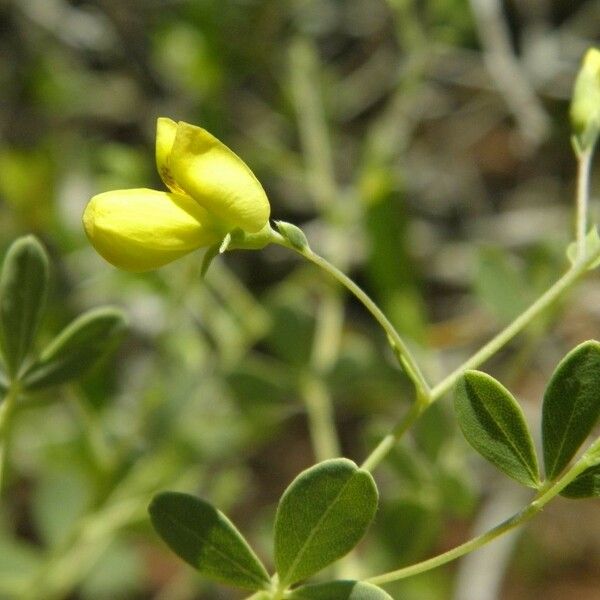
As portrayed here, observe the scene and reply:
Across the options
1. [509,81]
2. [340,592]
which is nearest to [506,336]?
[340,592]

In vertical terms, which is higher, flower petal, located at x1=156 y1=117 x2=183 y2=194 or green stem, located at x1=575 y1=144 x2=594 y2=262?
flower petal, located at x1=156 y1=117 x2=183 y2=194

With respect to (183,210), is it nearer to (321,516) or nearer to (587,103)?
(321,516)

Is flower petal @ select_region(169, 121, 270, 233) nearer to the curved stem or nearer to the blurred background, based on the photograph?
the curved stem

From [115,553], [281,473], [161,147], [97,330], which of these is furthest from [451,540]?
[161,147]

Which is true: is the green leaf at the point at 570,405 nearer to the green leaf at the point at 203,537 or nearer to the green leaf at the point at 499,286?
the green leaf at the point at 203,537

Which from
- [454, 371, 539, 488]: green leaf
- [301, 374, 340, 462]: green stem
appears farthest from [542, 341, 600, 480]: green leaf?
[301, 374, 340, 462]: green stem
